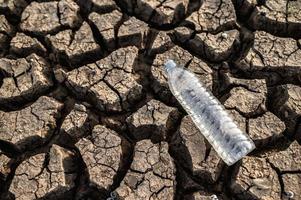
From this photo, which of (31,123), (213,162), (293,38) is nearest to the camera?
(213,162)

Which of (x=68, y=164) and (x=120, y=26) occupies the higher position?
(x=120, y=26)

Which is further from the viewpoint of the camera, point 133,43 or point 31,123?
point 133,43

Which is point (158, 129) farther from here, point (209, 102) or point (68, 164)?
point (68, 164)

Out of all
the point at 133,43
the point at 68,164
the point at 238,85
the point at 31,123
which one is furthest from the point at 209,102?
the point at 31,123

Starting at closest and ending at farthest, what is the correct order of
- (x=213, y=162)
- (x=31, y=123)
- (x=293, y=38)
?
(x=213, y=162) → (x=31, y=123) → (x=293, y=38)

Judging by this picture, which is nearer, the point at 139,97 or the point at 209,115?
the point at 209,115
